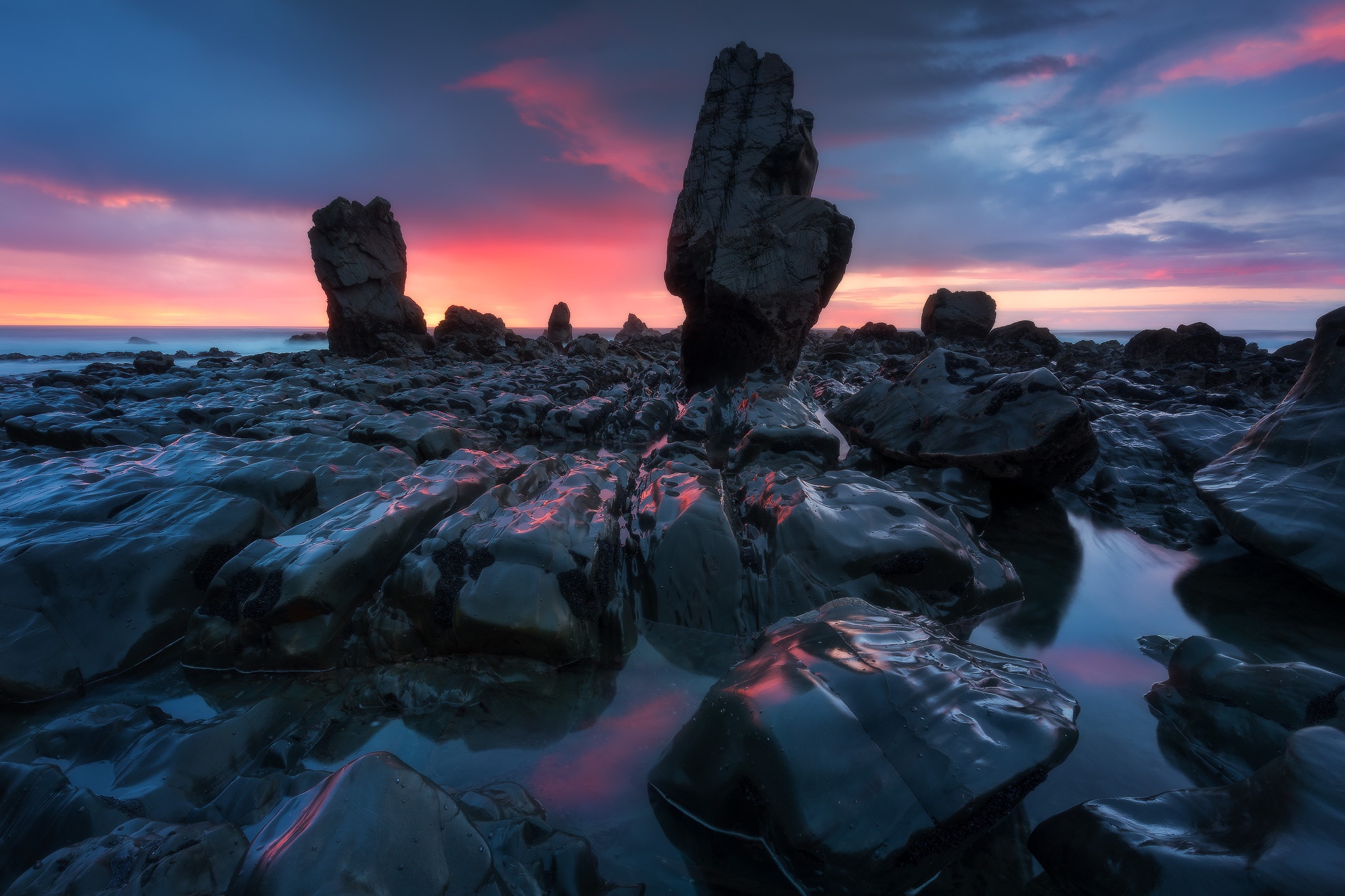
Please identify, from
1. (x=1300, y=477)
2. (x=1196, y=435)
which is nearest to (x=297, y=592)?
(x=1300, y=477)

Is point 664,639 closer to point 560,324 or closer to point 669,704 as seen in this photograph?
point 669,704

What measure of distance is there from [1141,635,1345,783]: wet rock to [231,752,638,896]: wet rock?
248 cm

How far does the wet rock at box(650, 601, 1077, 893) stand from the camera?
1.57 meters

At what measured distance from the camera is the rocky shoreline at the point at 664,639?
149 centimetres

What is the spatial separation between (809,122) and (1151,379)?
9.10m

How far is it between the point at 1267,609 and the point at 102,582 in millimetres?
6956

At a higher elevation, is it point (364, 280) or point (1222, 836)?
point (364, 280)

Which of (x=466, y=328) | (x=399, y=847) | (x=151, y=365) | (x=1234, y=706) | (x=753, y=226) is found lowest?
(x=1234, y=706)

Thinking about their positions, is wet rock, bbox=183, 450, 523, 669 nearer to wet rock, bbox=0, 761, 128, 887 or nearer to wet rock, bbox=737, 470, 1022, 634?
wet rock, bbox=0, 761, 128, 887

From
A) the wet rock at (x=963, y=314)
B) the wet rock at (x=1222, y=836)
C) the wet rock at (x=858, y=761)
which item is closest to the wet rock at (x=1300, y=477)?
the wet rock at (x=1222, y=836)

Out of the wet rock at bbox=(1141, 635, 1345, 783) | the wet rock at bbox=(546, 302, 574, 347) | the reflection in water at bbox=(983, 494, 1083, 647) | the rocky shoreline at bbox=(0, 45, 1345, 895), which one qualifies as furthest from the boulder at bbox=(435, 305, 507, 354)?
the wet rock at bbox=(1141, 635, 1345, 783)

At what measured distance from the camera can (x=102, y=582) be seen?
278 cm

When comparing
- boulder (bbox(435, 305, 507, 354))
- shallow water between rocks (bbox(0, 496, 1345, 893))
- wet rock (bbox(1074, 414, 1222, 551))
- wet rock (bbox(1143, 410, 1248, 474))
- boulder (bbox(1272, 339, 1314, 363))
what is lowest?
shallow water between rocks (bbox(0, 496, 1345, 893))

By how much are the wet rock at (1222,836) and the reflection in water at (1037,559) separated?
1.47m
